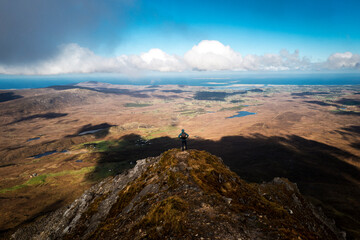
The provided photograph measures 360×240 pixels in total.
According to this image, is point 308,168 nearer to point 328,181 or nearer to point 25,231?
point 328,181

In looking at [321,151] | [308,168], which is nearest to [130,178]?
[308,168]

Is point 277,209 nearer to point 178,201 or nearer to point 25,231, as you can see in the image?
point 178,201

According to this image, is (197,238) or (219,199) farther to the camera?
(219,199)

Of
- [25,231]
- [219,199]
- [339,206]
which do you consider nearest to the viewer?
[219,199]

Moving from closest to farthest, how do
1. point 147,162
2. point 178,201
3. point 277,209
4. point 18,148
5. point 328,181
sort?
point 178,201 → point 277,209 → point 147,162 → point 328,181 → point 18,148

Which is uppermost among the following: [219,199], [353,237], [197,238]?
[197,238]

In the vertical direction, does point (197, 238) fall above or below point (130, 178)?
above
